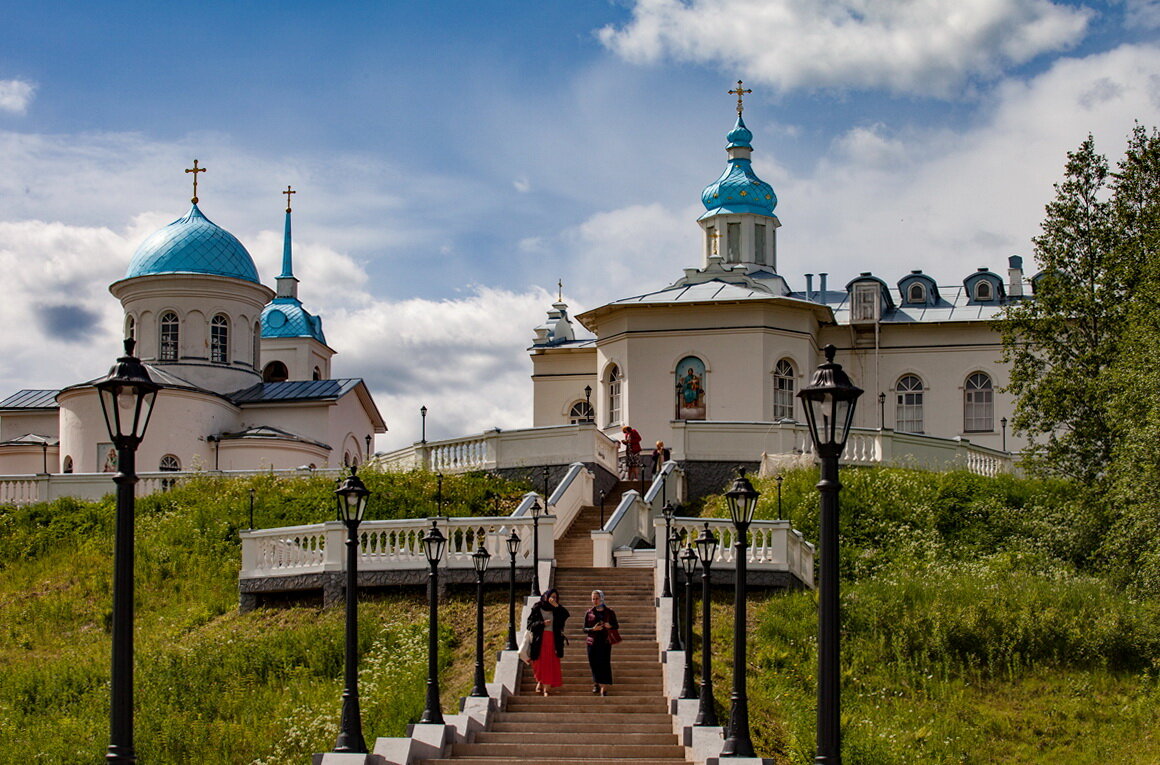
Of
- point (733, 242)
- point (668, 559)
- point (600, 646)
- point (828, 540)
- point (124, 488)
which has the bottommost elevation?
point (600, 646)

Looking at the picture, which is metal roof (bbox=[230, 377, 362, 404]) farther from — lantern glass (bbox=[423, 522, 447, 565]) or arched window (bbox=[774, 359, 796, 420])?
lantern glass (bbox=[423, 522, 447, 565])

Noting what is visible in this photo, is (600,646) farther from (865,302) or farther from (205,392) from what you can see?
(865,302)

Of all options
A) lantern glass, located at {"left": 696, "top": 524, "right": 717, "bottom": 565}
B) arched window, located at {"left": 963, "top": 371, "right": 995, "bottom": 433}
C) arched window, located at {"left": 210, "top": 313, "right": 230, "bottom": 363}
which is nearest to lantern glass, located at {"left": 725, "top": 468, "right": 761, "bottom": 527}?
lantern glass, located at {"left": 696, "top": 524, "right": 717, "bottom": 565}

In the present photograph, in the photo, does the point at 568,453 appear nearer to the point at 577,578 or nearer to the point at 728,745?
the point at 577,578

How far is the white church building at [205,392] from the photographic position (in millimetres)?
51250

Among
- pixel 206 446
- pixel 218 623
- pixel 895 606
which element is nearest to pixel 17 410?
pixel 206 446

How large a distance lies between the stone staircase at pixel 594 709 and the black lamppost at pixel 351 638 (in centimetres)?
159

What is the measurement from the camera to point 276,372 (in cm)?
7300

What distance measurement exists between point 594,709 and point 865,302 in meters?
31.5

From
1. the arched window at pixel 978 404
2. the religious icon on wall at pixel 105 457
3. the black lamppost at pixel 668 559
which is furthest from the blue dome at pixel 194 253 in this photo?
the black lamppost at pixel 668 559

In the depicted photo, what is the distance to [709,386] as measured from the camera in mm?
49406

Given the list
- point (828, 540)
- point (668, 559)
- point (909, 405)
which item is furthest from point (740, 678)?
point (909, 405)

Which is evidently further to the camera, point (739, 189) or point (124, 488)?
point (739, 189)

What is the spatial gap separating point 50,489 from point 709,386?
17.9 m
